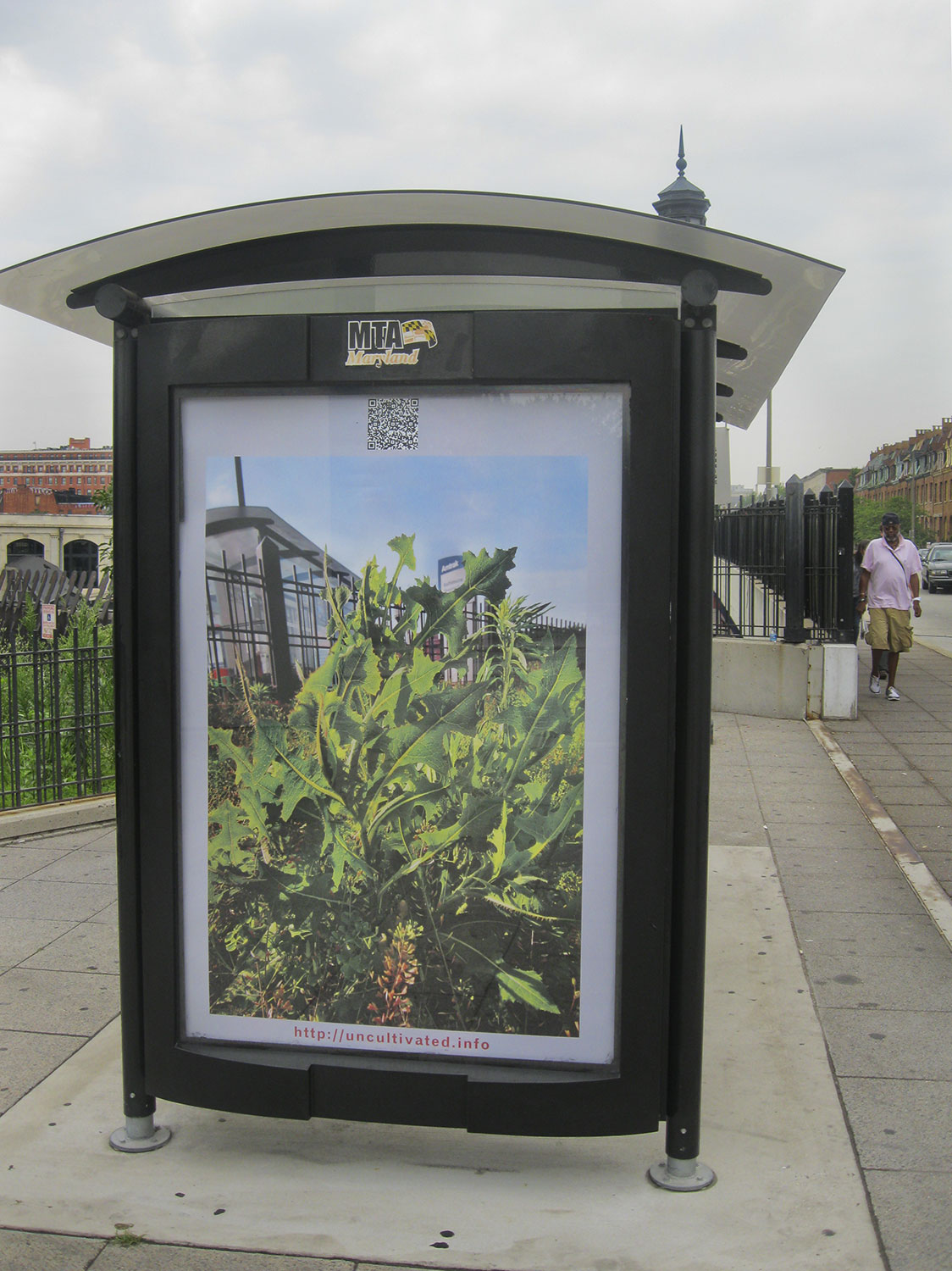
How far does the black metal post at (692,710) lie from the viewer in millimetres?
2980

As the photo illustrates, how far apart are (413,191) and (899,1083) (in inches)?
124

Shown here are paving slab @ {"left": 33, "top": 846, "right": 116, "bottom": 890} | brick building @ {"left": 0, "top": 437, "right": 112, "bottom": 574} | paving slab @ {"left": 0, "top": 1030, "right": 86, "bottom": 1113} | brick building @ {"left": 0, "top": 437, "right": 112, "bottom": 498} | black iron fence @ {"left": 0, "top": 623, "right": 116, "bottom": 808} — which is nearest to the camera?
paving slab @ {"left": 0, "top": 1030, "right": 86, "bottom": 1113}

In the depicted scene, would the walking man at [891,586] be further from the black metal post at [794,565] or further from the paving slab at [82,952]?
the paving slab at [82,952]

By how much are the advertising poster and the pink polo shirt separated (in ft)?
31.4

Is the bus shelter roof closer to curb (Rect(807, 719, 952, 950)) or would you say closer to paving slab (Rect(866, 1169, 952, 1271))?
paving slab (Rect(866, 1169, 952, 1271))

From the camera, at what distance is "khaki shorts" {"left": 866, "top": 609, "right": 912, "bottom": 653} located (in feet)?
38.8

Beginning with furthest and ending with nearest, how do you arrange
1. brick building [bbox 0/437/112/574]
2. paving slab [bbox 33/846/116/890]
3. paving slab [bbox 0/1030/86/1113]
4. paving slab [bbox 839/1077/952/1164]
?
brick building [bbox 0/437/112/574]
paving slab [bbox 33/846/116/890]
paving slab [bbox 0/1030/86/1113]
paving slab [bbox 839/1077/952/1164]

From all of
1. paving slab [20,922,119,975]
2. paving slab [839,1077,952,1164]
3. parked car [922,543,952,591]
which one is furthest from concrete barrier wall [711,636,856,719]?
A: parked car [922,543,952,591]

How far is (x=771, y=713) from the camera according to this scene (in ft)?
37.7

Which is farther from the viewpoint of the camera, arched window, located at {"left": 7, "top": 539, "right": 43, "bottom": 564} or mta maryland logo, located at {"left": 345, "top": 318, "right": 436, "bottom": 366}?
arched window, located at {"left": 7, "top": 539, "right": 43, "bottom": 564}

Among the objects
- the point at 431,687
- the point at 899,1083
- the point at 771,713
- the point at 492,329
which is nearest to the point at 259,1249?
the point at 431,687

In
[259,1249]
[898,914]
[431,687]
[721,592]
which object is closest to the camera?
[259,1249]

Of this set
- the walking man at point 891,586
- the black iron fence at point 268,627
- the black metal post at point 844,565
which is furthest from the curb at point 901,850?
the black iron fence at point 268,627

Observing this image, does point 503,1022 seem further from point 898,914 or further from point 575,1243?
point 898,914
